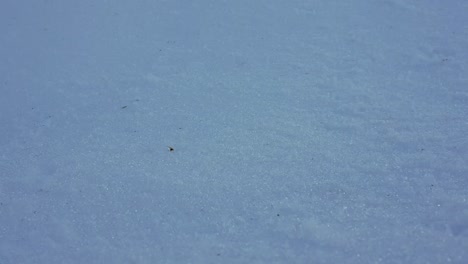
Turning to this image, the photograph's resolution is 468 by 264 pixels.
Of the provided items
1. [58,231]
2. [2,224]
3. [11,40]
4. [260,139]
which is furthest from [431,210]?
[11,40]

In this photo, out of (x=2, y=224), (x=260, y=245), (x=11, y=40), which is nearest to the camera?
(x=260, y=245)

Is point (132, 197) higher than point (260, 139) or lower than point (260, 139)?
lower

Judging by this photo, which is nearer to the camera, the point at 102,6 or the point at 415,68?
the point at 415,68

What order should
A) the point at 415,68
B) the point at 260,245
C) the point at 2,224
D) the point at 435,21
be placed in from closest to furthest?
the point at 260,245
the point at 2,224
the point at 415,68
the point at 435,21

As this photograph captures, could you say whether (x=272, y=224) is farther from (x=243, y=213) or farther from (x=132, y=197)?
(x=132, y=197)

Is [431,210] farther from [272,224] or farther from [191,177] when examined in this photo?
[191,177]

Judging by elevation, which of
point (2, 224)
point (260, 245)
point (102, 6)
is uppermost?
point (102, 6)
